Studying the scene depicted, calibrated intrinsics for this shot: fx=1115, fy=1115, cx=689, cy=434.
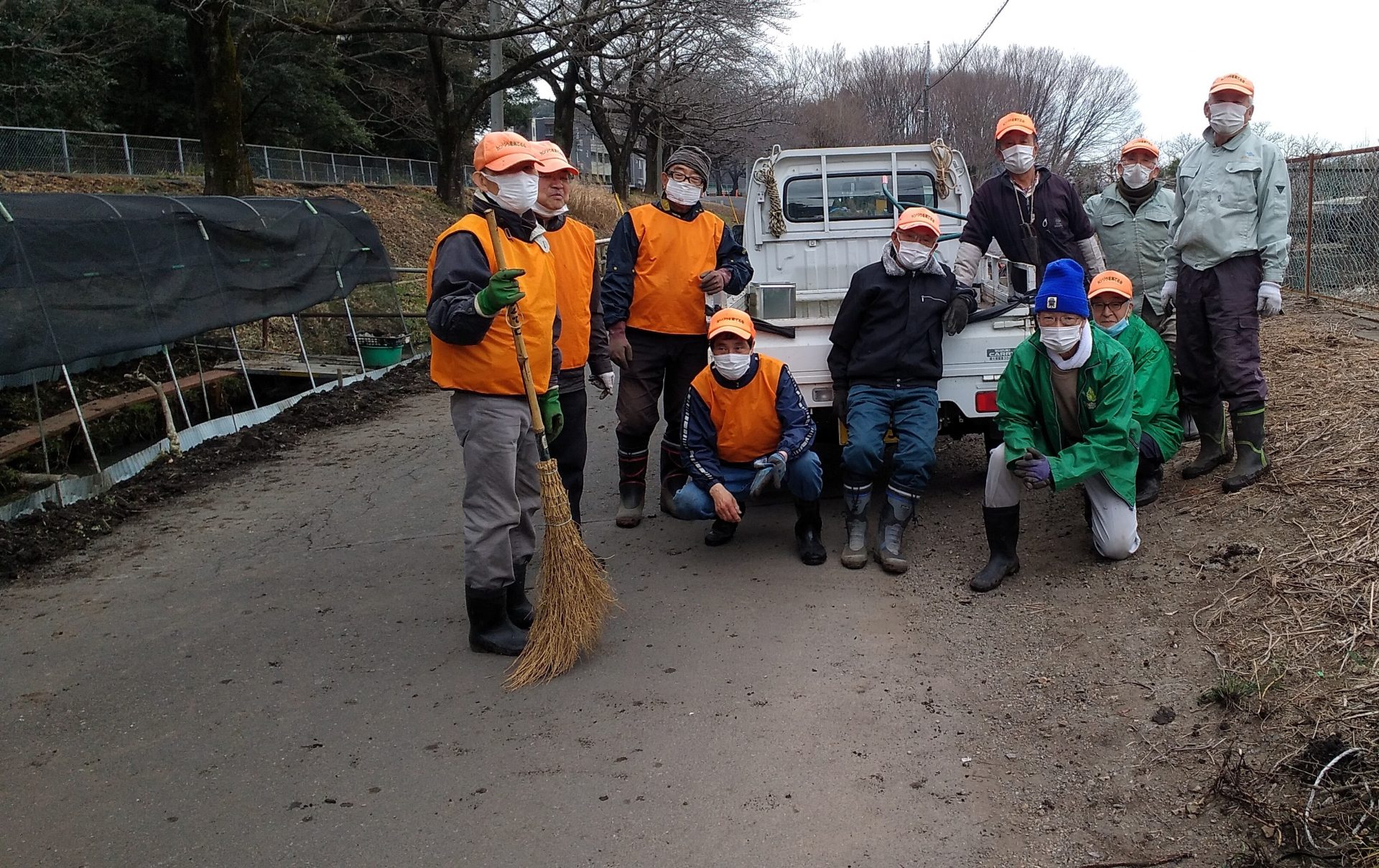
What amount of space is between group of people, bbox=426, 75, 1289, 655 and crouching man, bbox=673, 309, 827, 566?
0.04 ft

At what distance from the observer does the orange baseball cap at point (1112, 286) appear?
5609 mm

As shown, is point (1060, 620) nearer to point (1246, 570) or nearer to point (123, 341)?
point (1246, 570)

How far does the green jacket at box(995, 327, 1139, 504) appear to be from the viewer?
5.11m

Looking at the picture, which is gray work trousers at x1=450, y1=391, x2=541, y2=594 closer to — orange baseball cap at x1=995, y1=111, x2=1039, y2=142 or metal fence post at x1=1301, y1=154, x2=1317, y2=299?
orange baseball cap at x1=995, y1=111, x2=1039, y2=142

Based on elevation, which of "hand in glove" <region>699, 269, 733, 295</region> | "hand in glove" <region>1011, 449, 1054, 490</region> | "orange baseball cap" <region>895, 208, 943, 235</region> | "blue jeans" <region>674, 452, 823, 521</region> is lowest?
"blue jeans" <region>674, 452, 823, 521</region>

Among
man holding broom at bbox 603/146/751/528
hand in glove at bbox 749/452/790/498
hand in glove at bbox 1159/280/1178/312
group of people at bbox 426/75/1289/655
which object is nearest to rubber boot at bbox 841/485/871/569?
group of people at bbox 426/75/1289/655

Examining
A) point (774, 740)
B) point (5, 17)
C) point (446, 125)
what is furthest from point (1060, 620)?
point (446, 125)

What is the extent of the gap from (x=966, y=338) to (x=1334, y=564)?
2358 millimetres

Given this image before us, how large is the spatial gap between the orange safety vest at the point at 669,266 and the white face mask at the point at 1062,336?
6.93 feet

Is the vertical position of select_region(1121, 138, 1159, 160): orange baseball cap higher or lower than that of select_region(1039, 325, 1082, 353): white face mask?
higher

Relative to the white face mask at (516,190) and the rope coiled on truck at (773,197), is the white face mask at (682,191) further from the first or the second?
the rope coiled on truck at (773,197)

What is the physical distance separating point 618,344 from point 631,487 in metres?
0.98

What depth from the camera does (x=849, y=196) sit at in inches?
340

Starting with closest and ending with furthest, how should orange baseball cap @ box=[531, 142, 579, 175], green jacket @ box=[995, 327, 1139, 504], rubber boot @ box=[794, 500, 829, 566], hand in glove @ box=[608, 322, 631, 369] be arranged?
1. orange baseball cap @ box=[531, 142, 579, 175]
2. green jacket @ box=[995, 327, 1139, 504]
3. rubber boot @ box=[794, 500, 829, 566]
4. hand in glove @ box=[608, 322, 631, 369]
